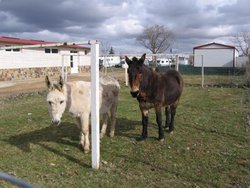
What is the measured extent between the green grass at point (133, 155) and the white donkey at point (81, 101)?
20.7 inches

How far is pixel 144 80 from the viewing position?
7449mm

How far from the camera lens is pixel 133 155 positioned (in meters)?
7.04

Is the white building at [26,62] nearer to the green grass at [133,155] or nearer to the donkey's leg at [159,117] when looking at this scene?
the green grass at [133,155]

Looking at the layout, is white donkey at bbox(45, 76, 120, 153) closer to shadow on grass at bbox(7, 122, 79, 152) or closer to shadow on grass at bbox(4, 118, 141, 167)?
shadow on grass at bbox(4, 118, 141, 167)

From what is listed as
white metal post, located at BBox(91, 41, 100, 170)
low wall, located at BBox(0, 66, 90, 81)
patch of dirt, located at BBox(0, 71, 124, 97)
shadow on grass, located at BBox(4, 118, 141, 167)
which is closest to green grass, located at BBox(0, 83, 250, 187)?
shadow on grass, located at BBox(4, 118, 141, 167)

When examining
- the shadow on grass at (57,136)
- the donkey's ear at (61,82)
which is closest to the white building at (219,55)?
the shadow on grass at (57,136)

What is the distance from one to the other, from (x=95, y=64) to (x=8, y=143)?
3322 mm

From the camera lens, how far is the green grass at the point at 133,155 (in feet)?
18.9

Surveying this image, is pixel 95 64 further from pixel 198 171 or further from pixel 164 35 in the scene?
pixel 164 35

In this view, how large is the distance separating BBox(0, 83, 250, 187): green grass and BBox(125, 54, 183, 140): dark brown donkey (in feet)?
2.07

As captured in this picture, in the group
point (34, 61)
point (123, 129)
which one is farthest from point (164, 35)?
point (123, 129)

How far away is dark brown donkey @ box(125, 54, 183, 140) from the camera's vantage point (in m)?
7.07

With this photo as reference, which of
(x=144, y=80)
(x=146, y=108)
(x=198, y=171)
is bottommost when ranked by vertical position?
(x=198, y=171)

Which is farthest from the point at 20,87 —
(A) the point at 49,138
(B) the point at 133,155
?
(B) the point at 133,155
